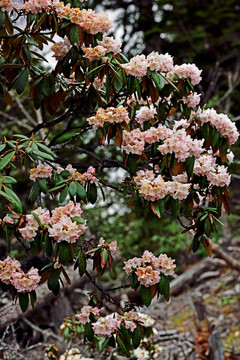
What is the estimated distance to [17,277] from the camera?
52.7 inches

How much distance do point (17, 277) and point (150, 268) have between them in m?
0.48

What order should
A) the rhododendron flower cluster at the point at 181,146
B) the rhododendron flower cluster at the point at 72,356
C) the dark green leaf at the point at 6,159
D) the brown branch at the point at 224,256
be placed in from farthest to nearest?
the brown branch at the point at 224,256
the rhododendron flower cluster at the point at 72,356
the rhododendron flower cluster at the point at 181,146
the dark green leaf at the point at 6,159

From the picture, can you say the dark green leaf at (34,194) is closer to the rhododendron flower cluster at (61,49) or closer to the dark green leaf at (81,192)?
the dark green leaf at (81,192)

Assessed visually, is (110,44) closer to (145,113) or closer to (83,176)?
(145,113)

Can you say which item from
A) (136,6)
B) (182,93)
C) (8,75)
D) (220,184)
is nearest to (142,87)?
(182,93)

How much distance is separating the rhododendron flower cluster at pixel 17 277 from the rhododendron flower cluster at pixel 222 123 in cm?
90

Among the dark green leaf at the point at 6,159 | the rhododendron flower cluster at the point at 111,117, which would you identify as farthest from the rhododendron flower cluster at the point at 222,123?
the dark green leaf at the point at 6,159

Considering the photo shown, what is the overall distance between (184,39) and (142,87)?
4078 millimetres

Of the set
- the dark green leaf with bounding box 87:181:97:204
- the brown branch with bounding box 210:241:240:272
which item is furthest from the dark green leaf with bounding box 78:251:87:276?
the brown branch with bounding box 210:241:240:272

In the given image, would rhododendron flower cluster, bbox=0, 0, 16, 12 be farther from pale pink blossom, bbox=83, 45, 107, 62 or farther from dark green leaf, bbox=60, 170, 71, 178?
dark green leaf, bbox=60, 170, 71, 178

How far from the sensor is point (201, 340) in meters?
2.95

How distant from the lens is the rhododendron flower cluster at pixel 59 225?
1.28 metres

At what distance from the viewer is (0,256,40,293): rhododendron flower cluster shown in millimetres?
1331

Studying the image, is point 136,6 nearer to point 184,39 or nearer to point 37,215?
point 184,39
